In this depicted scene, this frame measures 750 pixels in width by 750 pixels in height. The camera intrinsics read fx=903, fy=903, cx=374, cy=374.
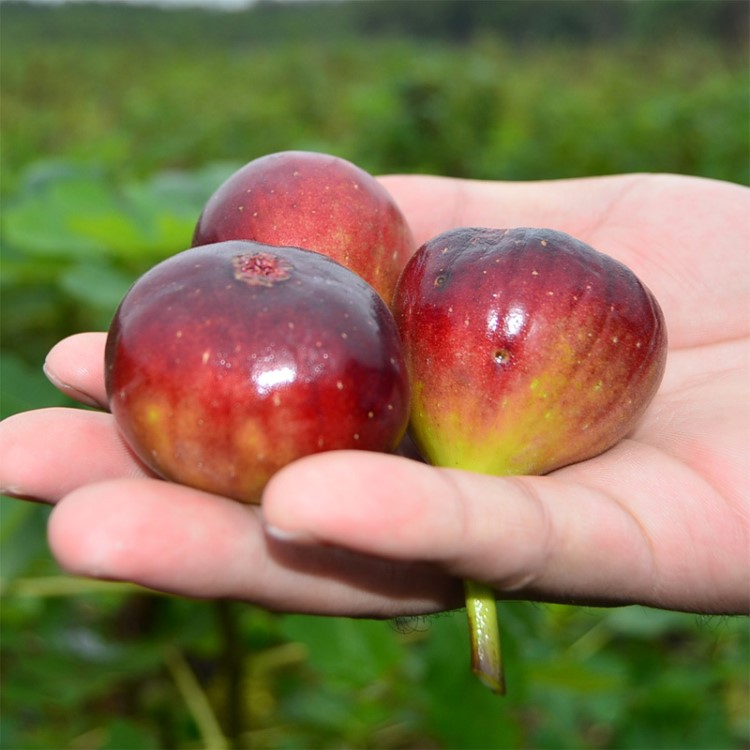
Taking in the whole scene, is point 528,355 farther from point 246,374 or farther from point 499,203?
point 499,203

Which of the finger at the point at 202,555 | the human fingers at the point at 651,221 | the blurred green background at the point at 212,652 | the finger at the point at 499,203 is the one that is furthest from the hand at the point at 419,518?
the finger at the point at 499,203

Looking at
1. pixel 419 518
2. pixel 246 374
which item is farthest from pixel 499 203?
pixel 419 518

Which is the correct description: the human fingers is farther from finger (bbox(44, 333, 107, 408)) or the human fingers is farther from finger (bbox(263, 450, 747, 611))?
finger (bbox(44, 333, 107, 408))

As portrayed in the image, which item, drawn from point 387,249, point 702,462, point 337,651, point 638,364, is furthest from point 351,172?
point 337,651

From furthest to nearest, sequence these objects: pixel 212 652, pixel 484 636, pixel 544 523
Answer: pixel 212 652
pixel 484 636
pixel 544 523

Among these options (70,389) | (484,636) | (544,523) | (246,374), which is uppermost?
(246,374)

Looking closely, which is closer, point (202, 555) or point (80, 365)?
point (202, 555)
